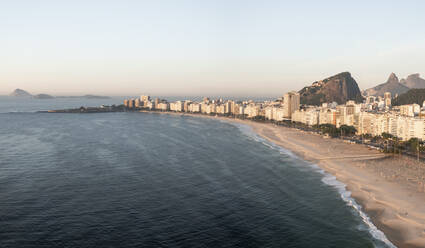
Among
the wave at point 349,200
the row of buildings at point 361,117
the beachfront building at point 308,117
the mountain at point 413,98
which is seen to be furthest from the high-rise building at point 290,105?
the wave at point 349,200

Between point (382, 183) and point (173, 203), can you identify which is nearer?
point (173, 203)

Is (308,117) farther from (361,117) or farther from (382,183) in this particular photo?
(382,183)

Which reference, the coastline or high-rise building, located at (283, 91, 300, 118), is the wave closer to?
the coastline

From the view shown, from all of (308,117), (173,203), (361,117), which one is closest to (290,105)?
(308,117)

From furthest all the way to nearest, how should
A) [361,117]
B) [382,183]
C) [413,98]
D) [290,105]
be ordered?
[413,98], [290,105], [361,117], [382,183]

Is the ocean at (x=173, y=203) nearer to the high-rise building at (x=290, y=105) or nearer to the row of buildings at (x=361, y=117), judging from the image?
the row of buildings at (x=361, y=117)
